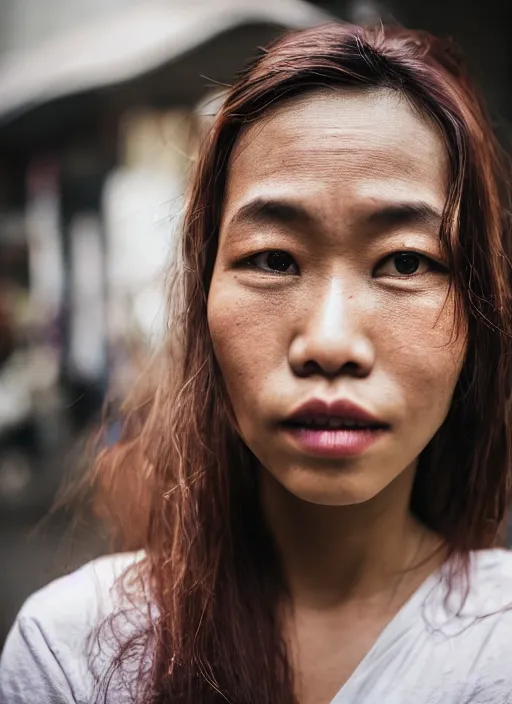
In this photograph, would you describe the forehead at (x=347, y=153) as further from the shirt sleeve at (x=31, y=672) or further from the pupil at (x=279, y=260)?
the shirt sleeve at (x=31, y=672)

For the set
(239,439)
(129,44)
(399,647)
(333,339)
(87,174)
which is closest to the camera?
(333,339)

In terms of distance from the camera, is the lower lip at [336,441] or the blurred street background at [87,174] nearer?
the lower lip at [336,441]

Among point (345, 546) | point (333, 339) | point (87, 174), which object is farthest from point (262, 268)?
point (87, 174)

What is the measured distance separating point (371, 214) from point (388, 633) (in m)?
0.55

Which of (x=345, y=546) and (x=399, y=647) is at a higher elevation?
(x=345, y=546)

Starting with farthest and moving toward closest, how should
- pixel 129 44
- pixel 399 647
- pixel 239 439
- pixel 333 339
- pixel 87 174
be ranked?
pixel 87 174 < pixel 129 44 < pixel 239 439 < pixel 399 647 < pixel 333 339

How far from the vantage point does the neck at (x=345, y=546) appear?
109cm

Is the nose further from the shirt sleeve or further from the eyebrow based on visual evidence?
the shirt sleeve

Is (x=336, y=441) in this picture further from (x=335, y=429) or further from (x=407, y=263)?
(x=407, y=263)

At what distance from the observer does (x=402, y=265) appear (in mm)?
967

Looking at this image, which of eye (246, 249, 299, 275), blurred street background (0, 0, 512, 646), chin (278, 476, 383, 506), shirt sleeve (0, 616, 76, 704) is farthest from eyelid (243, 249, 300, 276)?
shirt sleeve (0, 616, 76, 704)

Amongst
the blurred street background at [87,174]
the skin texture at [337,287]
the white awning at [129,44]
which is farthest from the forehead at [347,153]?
the white awning at [129,44]

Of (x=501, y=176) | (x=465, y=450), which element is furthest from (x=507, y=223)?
(x=465, y=450)

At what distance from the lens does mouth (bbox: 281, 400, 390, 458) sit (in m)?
0.93
